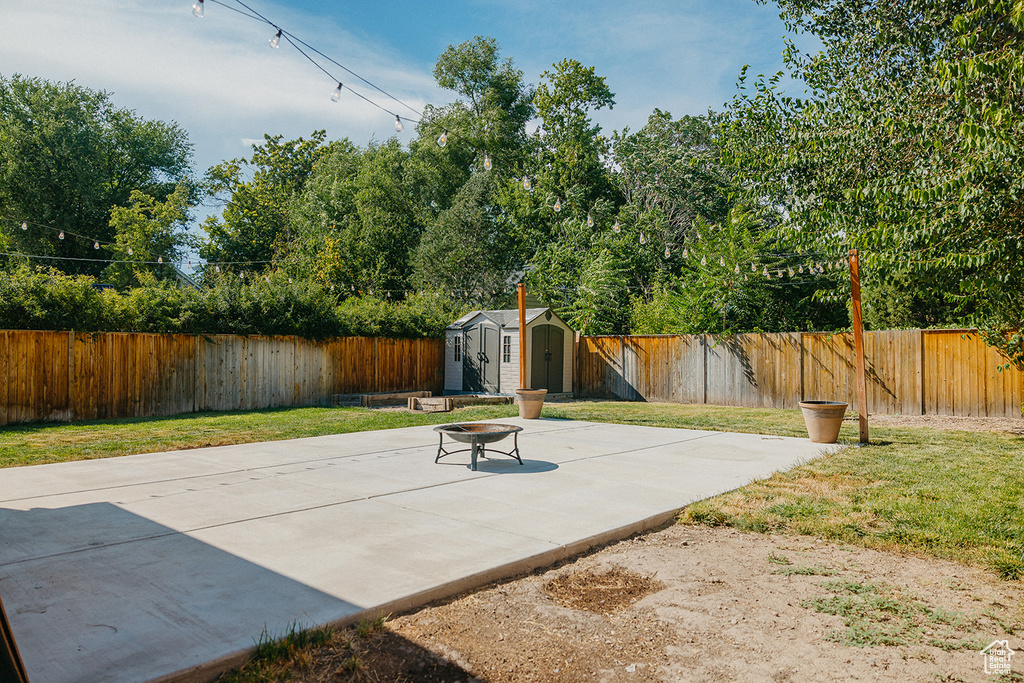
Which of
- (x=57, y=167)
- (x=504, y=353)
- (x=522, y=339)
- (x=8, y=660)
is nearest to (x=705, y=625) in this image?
(x=8, y=660)

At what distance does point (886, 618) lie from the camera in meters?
3.30

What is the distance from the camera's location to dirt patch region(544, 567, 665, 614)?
11.6 feet

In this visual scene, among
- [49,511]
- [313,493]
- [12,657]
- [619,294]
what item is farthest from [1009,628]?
[619,294]

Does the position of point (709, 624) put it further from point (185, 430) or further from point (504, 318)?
point (504, 318)

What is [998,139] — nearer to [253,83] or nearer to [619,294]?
[253,83]

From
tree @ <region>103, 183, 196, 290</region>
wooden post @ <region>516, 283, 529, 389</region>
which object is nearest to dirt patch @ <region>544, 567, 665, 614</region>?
wooden post @ <region>516, 283, 529, 389</region>

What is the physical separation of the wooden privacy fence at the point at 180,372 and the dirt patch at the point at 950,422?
1227cm

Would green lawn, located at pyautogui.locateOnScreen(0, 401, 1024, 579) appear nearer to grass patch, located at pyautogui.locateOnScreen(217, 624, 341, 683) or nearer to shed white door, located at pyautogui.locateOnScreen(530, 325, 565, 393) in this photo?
grass patch, located at pyautogui.locateOnScreen(217, 624, 341, 683)

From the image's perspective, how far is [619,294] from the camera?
2528 centimetres

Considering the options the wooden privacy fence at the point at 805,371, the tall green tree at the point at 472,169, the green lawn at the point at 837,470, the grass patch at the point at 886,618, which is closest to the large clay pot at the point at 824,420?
the green lawn at the point at 837,470

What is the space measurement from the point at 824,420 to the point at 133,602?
8987mm

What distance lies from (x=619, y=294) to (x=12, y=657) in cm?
2452

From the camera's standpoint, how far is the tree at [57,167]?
1173 inches

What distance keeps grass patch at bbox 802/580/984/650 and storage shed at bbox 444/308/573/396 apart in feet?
48.2
